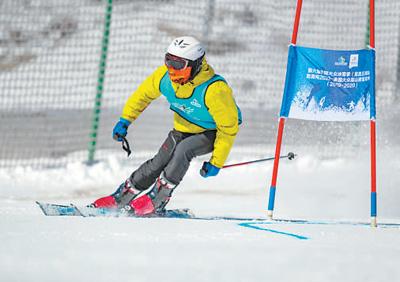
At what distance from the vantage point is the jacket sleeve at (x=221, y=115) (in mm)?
6656

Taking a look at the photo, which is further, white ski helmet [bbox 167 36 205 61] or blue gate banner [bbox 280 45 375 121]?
blue gate banner [bbox 280 45 375 121]

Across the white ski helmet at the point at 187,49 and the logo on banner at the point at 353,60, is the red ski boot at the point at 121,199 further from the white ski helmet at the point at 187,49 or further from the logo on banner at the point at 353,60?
the logo on banner at the point at 353,60

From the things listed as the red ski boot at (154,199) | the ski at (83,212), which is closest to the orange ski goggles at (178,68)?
the red ski boot at (154,199)

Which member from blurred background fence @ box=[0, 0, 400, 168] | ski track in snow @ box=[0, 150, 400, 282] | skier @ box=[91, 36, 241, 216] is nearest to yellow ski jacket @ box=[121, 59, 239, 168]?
skier @ box=[91, 36, 241, 216]

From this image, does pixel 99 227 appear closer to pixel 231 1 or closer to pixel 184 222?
pixel 184 222

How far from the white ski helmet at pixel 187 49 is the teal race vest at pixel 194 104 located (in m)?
0.22

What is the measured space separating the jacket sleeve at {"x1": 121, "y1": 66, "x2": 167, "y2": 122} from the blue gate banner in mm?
1025

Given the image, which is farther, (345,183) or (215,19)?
(215,19)

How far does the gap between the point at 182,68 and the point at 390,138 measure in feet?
13.9

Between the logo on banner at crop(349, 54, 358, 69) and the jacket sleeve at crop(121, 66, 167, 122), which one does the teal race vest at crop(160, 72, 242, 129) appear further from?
the logo on banner at crop(349, 54, 358, 69)

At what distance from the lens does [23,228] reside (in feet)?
18.5

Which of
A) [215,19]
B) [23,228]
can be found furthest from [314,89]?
[215,19]

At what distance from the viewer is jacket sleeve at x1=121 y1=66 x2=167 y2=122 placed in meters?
7.03

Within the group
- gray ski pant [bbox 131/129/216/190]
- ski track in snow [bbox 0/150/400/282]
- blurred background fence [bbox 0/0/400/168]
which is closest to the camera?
→ ski track in snow [bbox 0/150/400/282]
